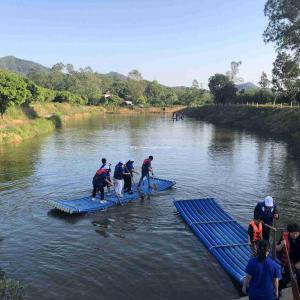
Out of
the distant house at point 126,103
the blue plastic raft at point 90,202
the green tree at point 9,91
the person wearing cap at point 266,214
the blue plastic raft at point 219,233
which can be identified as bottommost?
the blue plastic raft at point 219,233

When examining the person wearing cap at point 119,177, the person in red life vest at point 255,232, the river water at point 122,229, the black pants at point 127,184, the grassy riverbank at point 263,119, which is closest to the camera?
the person in red life vest at point 255,232

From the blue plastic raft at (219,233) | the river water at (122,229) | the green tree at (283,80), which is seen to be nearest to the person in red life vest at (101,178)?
the river water at (122,229)

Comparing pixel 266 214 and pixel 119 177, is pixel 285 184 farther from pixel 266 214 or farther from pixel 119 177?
pixel 266 214

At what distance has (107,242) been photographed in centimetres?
1584

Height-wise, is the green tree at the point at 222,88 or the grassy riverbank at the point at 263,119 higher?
the green tree at the point at 222,88

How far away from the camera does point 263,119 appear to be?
71062 mm

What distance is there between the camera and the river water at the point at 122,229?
12328mm

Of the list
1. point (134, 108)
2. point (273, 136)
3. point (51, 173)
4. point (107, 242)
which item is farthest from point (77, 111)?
point (107, 242)

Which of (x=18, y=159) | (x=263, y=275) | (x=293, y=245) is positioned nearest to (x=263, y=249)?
(x=263, y=275)

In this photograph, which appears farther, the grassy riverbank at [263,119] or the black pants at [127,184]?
the grassy riverbank at [263,119]

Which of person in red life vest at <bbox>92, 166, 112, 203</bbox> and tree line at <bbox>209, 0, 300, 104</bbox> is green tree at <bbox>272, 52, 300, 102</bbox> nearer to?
tree line at <bbox>209, 0, 300, 104</bbox>

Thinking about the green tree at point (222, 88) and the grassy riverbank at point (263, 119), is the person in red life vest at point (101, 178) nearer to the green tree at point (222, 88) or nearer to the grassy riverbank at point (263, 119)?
the grassy riverbank at point (263, 119)

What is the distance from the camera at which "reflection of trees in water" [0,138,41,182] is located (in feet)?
93.2

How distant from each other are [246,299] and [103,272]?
16.6 feet
